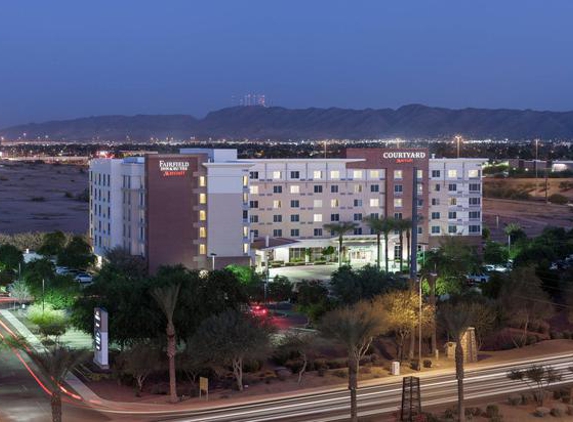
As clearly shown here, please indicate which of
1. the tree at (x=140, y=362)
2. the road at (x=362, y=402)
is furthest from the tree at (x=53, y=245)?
the road at (x=362, y=402)

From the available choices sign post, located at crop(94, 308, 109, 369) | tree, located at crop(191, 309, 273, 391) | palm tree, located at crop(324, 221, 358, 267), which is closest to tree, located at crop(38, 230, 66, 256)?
palm tree, located at crop(324, 221, 358, 267)

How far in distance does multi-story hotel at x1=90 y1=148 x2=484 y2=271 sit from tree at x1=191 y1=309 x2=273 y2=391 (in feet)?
95.9

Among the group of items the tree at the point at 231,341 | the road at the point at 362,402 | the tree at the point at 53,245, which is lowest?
the road at the point at 362,402

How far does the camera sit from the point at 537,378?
34406mm

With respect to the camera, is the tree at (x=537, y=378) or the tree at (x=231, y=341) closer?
the tree at (x=537, y=378)

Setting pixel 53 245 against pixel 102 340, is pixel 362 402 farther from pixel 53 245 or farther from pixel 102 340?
pixel 53 245

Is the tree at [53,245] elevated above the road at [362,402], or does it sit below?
above

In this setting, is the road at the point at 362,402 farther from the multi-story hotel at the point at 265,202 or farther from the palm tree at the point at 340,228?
the palm tree at the point at 340,228

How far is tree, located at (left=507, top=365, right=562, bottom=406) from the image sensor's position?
3447 cm

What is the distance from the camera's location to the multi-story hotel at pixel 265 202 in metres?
68.3

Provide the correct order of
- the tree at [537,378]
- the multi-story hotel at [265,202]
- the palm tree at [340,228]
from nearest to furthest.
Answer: the tree at [537,378] < the multi-story hotel at [265,202] < the palm tree at [340,228]

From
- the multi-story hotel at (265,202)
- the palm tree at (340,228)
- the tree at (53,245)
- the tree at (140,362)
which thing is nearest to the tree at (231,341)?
the tree at (140,362)

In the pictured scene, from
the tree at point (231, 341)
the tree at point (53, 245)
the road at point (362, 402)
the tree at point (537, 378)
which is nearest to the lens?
the road at point (362, 402)

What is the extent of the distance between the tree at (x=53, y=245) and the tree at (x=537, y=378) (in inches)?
1701
